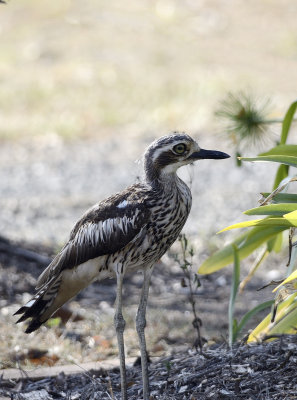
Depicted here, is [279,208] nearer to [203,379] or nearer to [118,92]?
[203,379]

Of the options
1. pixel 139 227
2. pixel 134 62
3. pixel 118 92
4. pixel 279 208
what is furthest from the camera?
pixel 134 62

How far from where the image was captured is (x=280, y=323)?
14.3 ft

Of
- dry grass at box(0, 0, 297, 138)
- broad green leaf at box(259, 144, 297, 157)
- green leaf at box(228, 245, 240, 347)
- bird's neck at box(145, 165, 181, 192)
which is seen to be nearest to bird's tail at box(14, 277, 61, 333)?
bird's neck at box(145, 165, 181, 192)

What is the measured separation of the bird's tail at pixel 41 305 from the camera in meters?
4.45

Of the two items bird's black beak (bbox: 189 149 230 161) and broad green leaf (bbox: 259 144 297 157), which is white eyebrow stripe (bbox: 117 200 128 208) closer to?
bird's black beak (bbox: 189 149 230 161)

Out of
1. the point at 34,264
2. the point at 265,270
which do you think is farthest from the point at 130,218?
the point at 265,270

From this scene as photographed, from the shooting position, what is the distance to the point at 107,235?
4242mm

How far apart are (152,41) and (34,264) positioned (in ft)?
37.1

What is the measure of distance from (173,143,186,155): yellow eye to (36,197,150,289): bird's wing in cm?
32

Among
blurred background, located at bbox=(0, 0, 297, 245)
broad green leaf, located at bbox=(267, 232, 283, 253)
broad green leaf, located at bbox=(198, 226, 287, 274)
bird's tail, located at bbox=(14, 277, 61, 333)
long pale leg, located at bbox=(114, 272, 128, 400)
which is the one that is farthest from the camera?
blurred background, located at bbox=(0, 0, 297, 245)

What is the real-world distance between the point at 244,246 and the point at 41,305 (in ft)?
3.90

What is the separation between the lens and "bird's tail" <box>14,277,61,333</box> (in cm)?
445

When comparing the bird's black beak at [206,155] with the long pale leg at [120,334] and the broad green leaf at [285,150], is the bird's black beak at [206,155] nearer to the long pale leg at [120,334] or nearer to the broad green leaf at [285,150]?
the broad green leaf at [285,150]

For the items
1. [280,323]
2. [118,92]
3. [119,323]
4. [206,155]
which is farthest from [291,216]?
[118,92]
